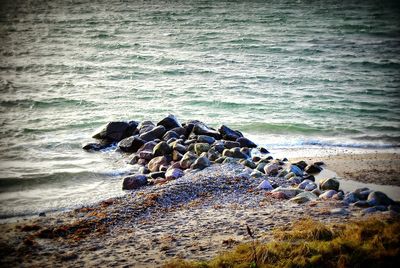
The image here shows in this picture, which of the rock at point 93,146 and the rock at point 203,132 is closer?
the rock at point 93,146

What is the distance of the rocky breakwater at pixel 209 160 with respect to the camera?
411 inches

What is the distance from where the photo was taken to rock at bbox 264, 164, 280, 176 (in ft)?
41.5

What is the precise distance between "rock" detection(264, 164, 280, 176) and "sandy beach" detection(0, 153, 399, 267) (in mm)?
927

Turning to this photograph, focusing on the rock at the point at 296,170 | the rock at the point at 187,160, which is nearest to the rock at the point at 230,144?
the rock at the point at 187,160

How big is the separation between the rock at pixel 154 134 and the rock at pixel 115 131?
111cm

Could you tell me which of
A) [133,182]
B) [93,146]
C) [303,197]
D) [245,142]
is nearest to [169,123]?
[93,146]

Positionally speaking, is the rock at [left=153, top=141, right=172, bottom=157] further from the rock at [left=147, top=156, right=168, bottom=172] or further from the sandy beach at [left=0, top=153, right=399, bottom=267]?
the sandy beach at [left=0, top=153, right=399, bottom=267]

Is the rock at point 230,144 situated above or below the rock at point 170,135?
below

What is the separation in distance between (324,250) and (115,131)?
1206 centimetres

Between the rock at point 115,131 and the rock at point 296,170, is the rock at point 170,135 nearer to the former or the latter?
the rock at point 115,131

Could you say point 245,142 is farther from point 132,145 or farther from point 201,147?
point 132,145

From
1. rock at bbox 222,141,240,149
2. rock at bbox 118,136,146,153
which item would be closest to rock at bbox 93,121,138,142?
rock at bbox 118,136,146,153

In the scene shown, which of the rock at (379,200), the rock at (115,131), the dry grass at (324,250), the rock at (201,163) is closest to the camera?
the dry grass at (324,250)

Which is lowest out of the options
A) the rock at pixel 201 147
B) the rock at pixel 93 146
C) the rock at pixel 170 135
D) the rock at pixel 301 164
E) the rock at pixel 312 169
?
the rock at pixel 312 169
